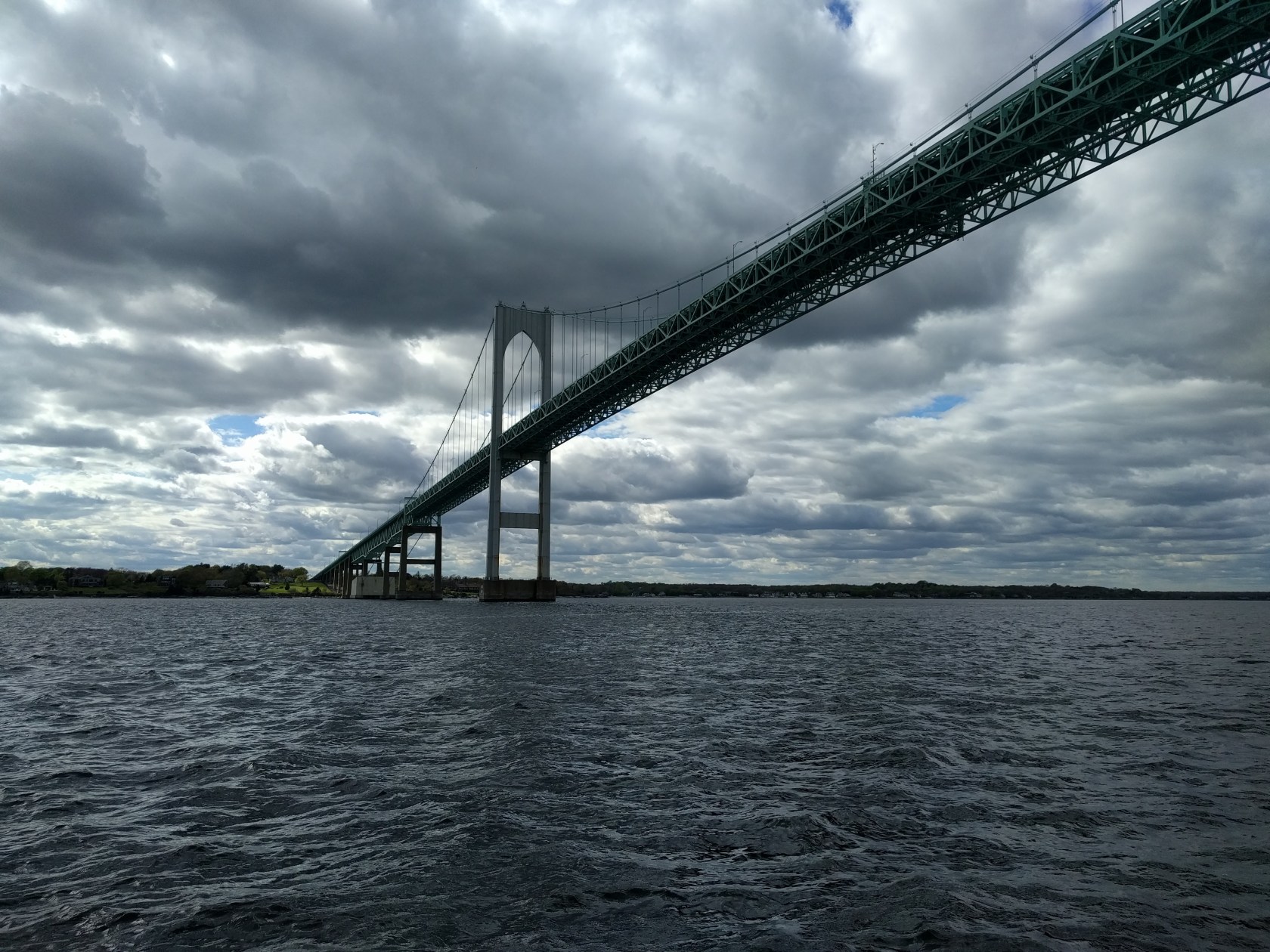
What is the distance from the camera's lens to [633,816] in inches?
303

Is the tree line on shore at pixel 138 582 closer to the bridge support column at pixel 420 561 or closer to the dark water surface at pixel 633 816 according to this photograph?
the bridge support column at pixel 420 561

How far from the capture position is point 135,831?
24.1 ft

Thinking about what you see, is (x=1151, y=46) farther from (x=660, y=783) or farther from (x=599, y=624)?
(x=599, y=624)

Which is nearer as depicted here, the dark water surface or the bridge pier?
the dark water surface

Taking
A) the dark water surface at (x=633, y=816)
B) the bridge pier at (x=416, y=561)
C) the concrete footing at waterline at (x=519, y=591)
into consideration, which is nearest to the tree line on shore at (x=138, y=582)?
the bridge pier at (x=416, y=561)

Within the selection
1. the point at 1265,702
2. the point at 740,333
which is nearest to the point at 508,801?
the point at 1265,702

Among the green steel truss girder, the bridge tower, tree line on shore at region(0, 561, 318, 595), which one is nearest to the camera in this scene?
the green steel truss girder

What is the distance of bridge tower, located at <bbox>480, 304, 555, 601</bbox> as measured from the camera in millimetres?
70812

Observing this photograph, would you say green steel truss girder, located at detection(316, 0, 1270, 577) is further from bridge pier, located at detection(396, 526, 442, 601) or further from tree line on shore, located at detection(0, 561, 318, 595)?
tree line on shore, located at detection(0, 561, 318, 595)

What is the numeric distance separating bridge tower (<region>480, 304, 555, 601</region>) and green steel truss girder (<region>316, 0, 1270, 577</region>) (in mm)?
16079

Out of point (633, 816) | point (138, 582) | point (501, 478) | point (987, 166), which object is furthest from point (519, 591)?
point (138, 582)

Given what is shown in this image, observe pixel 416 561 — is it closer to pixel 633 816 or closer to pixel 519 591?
pixel 519 591

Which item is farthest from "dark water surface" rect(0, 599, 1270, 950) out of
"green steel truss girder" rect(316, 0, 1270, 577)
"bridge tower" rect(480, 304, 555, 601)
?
"bridge tower" rect(480, 304, 555, 601)

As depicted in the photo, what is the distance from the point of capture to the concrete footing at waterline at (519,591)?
244 ft
